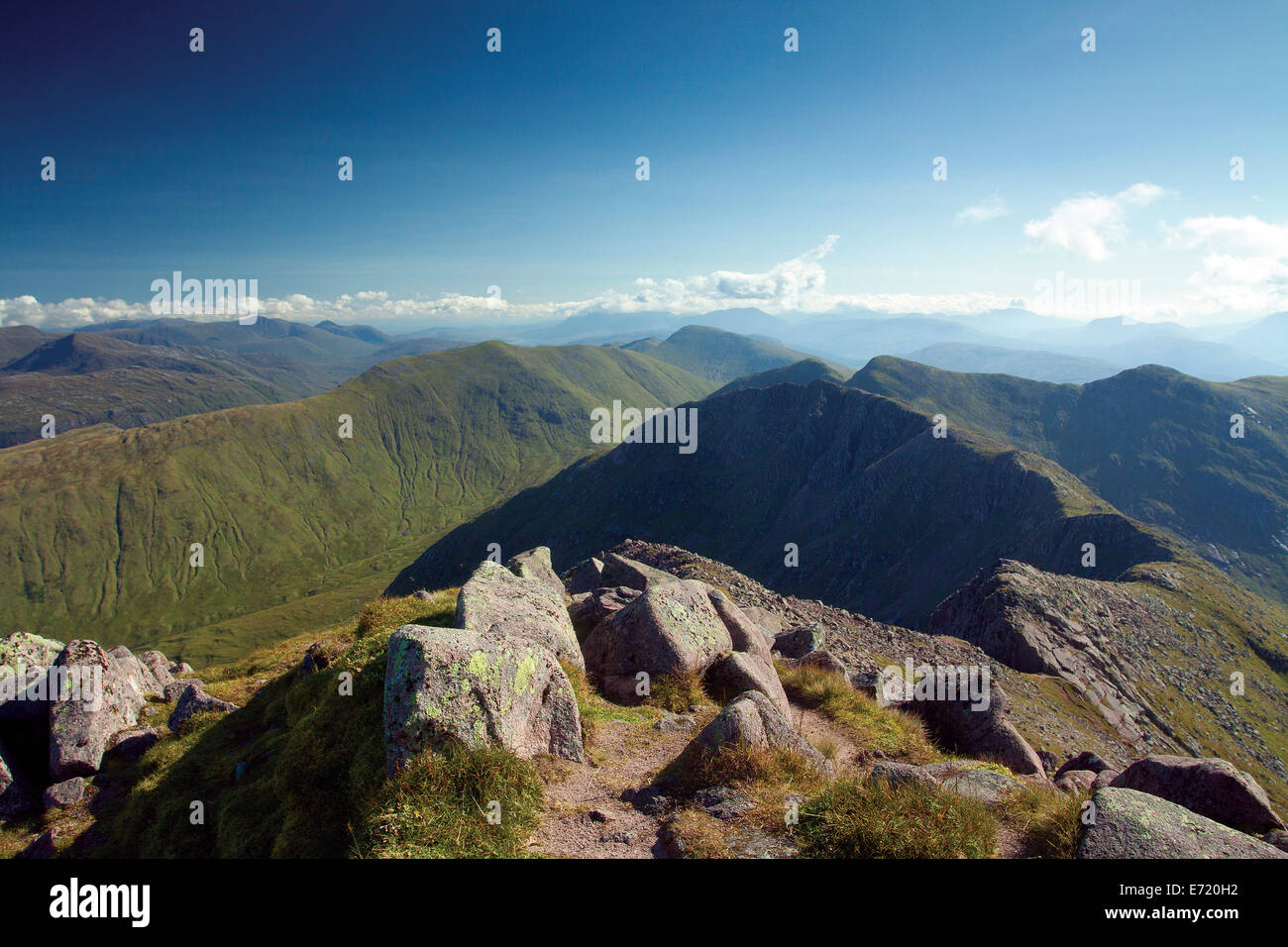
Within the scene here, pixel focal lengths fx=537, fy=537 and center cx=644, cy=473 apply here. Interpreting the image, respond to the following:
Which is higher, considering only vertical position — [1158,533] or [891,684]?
[891,684]

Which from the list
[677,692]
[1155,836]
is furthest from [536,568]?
[1155,836]

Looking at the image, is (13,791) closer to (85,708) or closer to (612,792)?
(85,708)

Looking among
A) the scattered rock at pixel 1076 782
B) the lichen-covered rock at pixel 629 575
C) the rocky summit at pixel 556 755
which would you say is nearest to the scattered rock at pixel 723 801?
the rocky summit at pixel 556 755

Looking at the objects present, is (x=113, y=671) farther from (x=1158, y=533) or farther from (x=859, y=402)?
(x=859, y=402)

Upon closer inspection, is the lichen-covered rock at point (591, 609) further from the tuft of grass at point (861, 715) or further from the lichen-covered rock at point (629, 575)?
the lichen-covered rock at point (629, 575)

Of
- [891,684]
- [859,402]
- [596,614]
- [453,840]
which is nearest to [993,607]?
[891,684]

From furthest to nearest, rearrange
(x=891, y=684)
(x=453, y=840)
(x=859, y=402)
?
(x=859, y=402) < (x=891, y=684) < (x=453, y=840)
